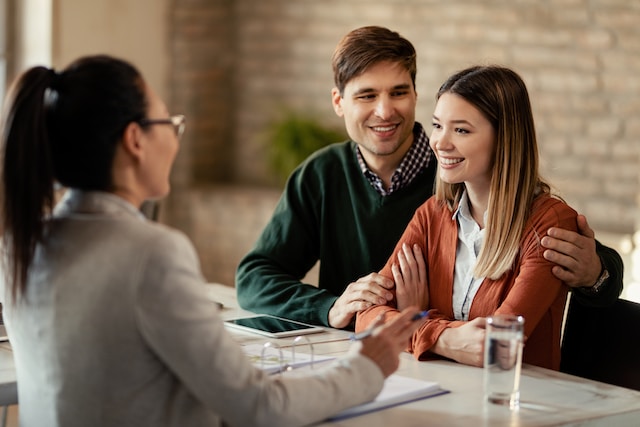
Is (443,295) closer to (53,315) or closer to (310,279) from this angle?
(53,315)

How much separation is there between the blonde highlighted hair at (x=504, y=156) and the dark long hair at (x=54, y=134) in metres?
0.98

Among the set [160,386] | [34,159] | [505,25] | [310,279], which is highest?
[505,25]

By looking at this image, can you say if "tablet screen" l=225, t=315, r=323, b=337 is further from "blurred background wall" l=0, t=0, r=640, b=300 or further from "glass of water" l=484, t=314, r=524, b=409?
"blurred background wall" l=0, t=0, r=640, b=300

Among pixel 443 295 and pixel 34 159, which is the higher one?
pixel 34 159

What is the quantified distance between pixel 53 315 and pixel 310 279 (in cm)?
309

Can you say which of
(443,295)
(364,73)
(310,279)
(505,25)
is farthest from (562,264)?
(505,25)

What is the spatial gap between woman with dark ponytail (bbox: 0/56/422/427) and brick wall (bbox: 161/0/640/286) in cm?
327

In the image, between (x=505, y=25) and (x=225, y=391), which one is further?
(x=505, y=25)

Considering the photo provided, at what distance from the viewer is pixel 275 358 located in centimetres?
212

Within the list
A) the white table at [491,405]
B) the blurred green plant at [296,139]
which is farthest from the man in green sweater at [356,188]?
the blurred green plant at [296,139]

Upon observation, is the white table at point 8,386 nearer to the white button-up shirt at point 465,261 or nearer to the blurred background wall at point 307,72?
the white button-up shirt at point 465,261

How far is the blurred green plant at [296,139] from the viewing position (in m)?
5.51

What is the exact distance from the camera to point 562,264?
2240 mm

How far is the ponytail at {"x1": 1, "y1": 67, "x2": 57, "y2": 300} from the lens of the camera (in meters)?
1.55
